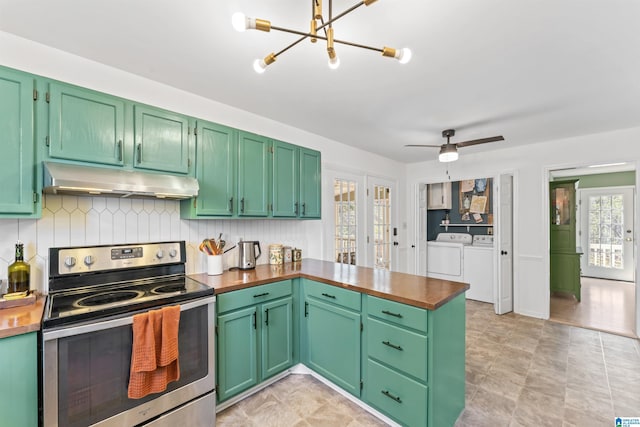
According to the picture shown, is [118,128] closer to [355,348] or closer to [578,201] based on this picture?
[355,348]

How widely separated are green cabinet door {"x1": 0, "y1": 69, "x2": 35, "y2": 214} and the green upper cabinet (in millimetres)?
898

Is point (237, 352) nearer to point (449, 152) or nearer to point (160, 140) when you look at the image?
point (160, 140)

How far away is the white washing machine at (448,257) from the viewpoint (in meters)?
4.96

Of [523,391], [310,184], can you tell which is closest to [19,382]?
[310,184]

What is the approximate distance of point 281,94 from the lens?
7.92 feet

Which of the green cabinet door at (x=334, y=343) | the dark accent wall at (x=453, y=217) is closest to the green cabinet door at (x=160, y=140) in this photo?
the green cabinet door at (x=334, y=343)

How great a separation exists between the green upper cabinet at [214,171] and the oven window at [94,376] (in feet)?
3.24

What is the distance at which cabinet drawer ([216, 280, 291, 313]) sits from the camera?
1.98m

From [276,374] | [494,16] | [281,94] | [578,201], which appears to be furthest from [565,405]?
[578,201]

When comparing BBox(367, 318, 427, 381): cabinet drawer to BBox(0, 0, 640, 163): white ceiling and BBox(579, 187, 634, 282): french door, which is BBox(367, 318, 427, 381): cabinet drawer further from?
BBox(579, 187, 634, 282): french door

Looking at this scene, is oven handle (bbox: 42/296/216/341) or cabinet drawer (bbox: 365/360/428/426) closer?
oven handle (bbox: 42/296/216/341)

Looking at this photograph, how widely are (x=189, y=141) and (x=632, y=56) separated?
10.1 feet

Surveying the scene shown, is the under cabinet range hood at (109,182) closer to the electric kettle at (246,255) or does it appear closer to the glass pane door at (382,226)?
the electric kettle at (246,255)

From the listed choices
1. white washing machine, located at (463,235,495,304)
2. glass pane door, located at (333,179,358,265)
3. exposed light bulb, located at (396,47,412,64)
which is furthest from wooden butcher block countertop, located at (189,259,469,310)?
white washing machine, located at (463,235,495,304)
